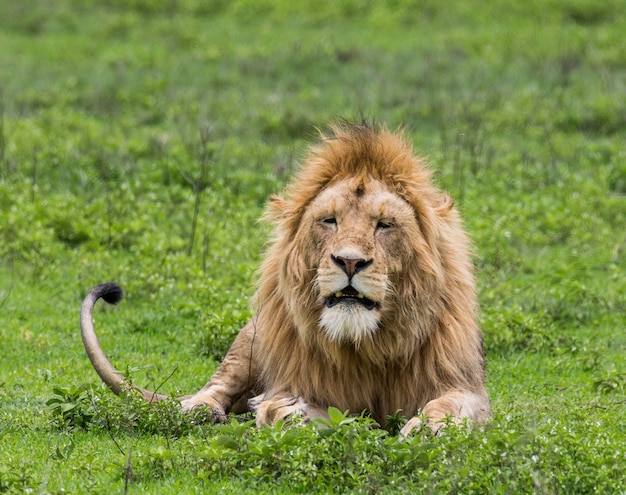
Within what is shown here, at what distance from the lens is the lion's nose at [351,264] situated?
4609mm

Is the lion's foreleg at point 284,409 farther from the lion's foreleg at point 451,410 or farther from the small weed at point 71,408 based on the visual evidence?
the small weed at point 71,408

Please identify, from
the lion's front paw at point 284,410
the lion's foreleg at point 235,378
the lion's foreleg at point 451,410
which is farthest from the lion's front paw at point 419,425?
the lion's foreleg at point 235,378

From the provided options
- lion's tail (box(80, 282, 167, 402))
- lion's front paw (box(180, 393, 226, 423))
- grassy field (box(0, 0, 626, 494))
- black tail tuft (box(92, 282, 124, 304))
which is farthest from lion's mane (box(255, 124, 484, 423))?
black tail tuft (box(92, 282, 124, 304))

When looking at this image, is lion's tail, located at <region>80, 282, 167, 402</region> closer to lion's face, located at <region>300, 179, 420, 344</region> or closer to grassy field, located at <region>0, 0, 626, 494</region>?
grassy field, located at <region>0, 0, 626, 494</region>

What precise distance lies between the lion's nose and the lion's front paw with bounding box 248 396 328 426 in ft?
2.13

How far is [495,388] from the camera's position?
6301 mm

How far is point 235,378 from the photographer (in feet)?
18.7

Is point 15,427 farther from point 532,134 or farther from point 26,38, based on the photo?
point 26,38

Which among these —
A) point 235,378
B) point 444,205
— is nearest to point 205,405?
point 235,378

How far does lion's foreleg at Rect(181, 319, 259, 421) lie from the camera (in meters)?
5.58

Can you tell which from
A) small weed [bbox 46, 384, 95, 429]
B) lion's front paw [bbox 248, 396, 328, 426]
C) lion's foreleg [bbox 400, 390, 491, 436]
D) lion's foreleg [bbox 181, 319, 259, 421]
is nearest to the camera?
lion's foreleg [bbox 400, 390, 491, 436]

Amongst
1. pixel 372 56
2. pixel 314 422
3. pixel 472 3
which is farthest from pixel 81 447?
pixel 472 3

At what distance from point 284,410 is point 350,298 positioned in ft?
1.94

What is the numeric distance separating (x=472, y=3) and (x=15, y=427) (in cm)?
1474
